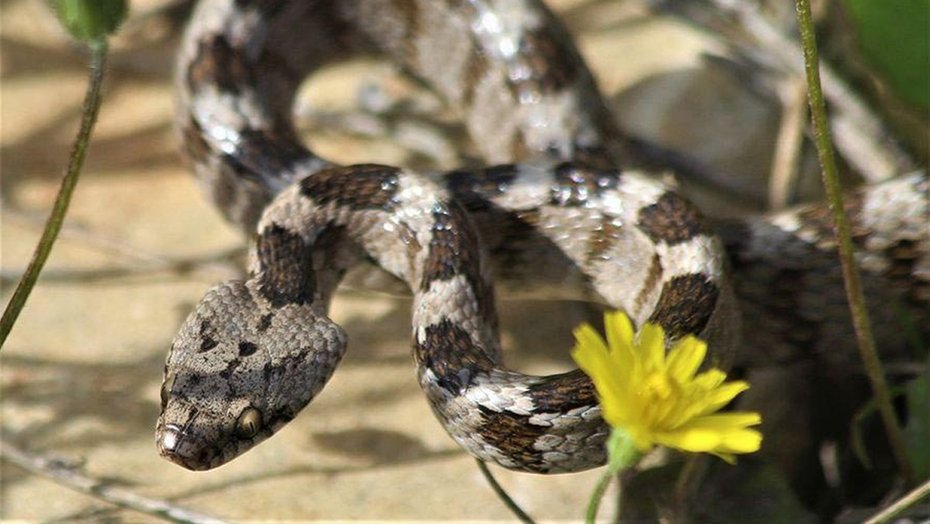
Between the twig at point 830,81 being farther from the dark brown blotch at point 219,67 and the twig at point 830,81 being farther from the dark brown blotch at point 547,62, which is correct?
the dark brown blotch at point 219,67

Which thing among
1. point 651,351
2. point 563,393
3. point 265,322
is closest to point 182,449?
point 265,322

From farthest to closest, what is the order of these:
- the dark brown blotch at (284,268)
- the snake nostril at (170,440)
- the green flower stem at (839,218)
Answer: the dark brown blotch at (284,268) → the snake nostril at (170,440) → the green flower stem at (839,218)

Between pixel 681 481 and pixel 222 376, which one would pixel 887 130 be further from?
pixel 222 376

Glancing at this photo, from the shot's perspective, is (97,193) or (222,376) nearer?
(222,376)

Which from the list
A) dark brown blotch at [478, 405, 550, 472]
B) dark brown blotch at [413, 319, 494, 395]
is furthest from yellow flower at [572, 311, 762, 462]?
dark brown blotch at [413, 319, 494, 395]

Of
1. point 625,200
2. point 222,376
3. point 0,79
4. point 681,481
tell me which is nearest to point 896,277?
point 625,200

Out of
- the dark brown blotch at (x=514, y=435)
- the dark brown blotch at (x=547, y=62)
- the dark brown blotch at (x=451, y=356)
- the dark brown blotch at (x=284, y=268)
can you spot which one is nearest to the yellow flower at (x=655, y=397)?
the dark brown blotch at (x=514, y=435)

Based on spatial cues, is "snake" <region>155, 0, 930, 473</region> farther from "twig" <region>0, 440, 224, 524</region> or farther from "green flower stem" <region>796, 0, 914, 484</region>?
"green flower stem" <region>796, 0, 914, 484</region>
